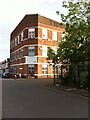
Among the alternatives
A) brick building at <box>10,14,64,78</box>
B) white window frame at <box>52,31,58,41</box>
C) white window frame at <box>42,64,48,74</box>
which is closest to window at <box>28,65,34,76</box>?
brick building at <box>10,14,64,78</box>

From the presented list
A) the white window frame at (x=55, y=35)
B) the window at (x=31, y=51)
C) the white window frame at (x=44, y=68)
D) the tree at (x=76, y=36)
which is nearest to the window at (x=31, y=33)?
the window at (x=31, y=51)

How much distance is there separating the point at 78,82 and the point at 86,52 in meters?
3.64

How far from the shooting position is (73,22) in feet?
93.7

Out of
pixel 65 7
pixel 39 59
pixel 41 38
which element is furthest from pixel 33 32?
pixel 65 7

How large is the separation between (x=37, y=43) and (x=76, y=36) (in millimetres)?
34008

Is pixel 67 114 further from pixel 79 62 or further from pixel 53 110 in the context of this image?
pixel 79 62

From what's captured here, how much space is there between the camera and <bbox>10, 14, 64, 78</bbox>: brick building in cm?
6228

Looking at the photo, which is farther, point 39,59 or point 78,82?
point 39,59

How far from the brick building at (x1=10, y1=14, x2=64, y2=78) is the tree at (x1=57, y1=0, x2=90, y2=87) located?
3095 centimetres

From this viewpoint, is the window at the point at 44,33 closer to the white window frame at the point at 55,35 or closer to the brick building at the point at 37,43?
the brick building at the point at 37,43

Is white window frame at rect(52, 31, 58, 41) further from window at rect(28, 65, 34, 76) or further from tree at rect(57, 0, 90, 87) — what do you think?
tree at rect(57, 0, 90, 87)

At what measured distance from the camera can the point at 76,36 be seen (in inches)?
1131

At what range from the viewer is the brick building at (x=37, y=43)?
62281 millimetres

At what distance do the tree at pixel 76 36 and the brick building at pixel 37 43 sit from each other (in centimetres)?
3095
